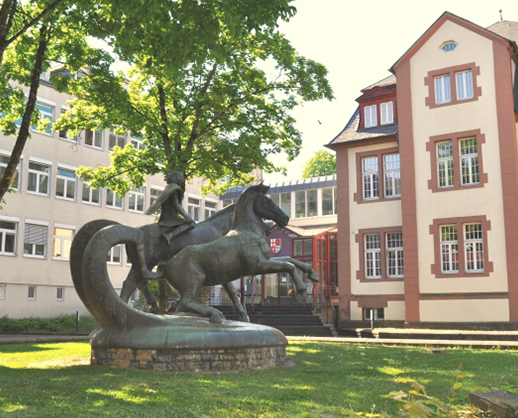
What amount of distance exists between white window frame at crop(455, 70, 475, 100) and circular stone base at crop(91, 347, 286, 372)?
19.6 metres

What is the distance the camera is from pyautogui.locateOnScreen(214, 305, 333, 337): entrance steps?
27.0 m

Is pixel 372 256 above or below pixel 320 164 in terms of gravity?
below

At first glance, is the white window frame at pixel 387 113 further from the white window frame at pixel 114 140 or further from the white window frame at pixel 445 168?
the white window frame at pixel 114 140

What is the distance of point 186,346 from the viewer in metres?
9.45

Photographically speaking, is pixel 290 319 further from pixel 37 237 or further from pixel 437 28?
pixel 37 237

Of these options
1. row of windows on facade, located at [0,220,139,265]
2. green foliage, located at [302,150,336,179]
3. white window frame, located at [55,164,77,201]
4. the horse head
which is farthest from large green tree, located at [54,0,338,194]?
green foliage, located at [302,150,336,179]

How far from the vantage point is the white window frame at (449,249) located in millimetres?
25750

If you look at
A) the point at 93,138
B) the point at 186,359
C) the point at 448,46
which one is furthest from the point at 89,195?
the point at 186,359

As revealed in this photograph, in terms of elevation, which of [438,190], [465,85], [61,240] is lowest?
[61,240]

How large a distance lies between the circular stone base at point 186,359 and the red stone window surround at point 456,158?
18025 mm

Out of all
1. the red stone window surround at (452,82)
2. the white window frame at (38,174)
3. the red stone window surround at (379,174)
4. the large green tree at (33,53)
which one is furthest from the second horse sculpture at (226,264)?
the white window frame at (38,174)

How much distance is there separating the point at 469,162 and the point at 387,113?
218 inches

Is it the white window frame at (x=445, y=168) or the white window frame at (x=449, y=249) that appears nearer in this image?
the white window frame at (x=449, y=249)

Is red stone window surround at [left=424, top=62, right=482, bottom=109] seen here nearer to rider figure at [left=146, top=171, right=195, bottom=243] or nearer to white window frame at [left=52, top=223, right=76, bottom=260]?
rider figure at [left=146, top=171, right=195, bottom=243]
